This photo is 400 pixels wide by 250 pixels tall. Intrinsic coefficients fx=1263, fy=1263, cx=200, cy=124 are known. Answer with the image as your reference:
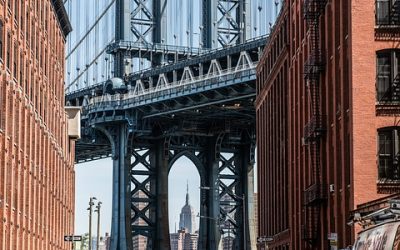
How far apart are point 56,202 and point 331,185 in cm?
4176

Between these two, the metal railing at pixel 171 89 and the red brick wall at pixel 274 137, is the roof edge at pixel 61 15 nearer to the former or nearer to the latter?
the red brick wall at pixel 274 137

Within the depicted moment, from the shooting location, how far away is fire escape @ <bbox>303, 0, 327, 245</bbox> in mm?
57219

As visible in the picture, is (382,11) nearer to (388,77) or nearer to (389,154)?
(388,77)

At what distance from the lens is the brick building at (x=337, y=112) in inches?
1929

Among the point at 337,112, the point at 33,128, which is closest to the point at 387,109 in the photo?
the point at 337,112

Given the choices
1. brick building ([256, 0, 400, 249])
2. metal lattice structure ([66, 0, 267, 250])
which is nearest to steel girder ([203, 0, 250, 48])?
metal lattice structure ([66, 0, 267, 250])

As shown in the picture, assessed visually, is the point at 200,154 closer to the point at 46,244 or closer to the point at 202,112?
the point at 202,112

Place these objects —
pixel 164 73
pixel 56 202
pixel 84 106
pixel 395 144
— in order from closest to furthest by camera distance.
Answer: pixel 395 144, pixel 56 202, pixel 164 73, pixel 84 106

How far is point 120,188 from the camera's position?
464ft

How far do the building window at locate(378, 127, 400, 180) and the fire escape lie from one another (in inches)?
289

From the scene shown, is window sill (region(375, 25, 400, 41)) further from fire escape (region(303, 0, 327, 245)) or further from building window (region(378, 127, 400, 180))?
fire escape (region(303, 0, 327, 245))

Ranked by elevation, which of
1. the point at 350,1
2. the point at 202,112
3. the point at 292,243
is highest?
the point at 202,112

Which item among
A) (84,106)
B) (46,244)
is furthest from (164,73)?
(46,244)

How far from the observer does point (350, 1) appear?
5000 centimetres
